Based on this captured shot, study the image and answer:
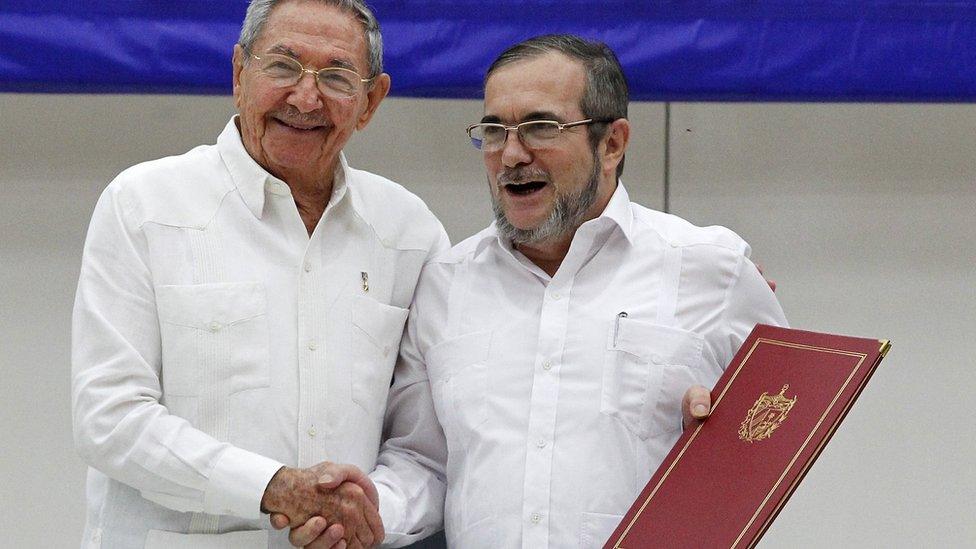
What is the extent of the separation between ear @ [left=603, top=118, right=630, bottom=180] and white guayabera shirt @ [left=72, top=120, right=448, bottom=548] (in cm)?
50

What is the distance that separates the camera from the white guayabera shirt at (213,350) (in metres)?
2.04

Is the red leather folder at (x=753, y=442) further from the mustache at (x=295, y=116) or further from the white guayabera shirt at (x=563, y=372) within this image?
the mustache at (x=295, y=116)

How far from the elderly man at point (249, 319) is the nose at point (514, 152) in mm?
300

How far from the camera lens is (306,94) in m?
2.18

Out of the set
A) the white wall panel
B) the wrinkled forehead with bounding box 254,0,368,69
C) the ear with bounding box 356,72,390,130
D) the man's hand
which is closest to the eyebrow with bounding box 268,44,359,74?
the wrinkled forehead with bounding box 254,0,368,69

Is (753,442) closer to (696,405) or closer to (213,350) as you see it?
(696,405)

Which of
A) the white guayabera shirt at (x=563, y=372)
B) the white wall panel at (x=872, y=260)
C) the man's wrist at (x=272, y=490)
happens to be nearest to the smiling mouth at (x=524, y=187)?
the white guayabera shirt at (x=563, y=372)

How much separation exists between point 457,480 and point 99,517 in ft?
2.13

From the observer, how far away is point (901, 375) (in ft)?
12.3

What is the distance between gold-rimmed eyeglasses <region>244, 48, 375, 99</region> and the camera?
2.20m

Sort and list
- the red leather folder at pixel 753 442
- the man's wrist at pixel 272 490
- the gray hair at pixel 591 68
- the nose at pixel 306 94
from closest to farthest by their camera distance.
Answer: the red leather folder at pixel 753 442 < the man's wrist at pixel 272 490 < the nose at pixel 306 94 < the gray hair at pixel 591 68

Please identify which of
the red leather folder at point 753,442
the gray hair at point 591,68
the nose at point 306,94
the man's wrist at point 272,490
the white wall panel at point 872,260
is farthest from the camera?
the white wall panel at point 872,260

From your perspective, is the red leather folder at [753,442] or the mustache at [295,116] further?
the mustache at [295,116]

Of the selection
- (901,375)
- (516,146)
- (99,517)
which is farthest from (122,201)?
(901,375)
